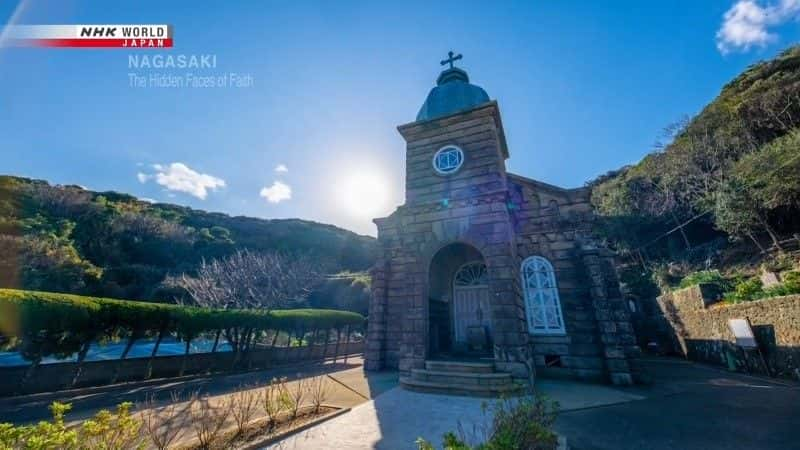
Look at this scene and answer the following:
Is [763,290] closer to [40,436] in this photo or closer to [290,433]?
[290,433]

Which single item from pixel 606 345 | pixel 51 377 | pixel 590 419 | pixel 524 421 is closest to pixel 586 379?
pixel 606 345

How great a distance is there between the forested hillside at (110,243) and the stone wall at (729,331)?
104ft

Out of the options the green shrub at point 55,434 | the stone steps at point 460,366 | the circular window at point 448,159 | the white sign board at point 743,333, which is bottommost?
the green shrub at point 55,434

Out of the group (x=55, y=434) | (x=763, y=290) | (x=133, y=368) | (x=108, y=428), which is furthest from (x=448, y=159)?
(x=133, y=368)

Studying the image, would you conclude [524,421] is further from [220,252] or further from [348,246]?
[348,246]

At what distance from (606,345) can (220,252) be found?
4161 centimetres

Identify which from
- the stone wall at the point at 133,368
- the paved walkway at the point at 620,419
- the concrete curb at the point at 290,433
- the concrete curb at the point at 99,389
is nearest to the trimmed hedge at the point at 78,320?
the stone wall at the point at 133,368

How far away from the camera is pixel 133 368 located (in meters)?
10.1

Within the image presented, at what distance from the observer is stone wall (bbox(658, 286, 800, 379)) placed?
859 centimetres

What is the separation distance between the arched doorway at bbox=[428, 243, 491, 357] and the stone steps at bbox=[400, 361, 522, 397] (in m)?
2.01

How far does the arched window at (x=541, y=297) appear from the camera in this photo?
30.2ft

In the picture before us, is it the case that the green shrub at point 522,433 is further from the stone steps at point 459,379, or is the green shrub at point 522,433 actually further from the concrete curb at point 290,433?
the stone steps at point 459,379

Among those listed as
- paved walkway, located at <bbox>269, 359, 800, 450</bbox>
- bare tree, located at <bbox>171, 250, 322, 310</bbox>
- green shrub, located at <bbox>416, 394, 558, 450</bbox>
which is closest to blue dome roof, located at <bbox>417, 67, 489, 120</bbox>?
paved walkway, located at <bbox>269, 359, 800, 450</bbox>

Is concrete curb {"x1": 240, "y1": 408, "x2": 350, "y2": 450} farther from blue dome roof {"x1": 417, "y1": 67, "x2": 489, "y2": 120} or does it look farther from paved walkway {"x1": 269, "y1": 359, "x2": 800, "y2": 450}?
blue dome roof {"x1": 417, "y1": 67, "x2": 489, "y2": 120}
